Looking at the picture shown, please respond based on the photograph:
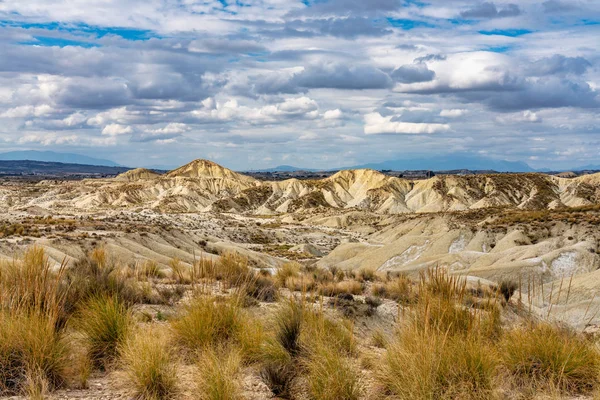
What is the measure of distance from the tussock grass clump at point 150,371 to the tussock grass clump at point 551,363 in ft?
13.8

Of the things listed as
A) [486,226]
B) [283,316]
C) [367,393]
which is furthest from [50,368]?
[486,226]

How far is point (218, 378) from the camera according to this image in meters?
5.73

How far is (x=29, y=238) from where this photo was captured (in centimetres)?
3050

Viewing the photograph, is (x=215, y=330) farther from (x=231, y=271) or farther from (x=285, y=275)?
(x=285, y=275)

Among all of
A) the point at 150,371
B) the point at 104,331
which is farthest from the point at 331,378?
the point at 104,331

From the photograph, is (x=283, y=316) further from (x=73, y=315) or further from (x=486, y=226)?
→ (x=486, y=226)

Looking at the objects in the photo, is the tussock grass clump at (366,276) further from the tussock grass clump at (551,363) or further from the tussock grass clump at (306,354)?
the tussock grass clump at (551,363)

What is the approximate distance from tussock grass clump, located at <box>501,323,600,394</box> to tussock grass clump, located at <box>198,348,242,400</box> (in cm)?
347

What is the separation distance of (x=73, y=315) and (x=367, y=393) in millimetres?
4750

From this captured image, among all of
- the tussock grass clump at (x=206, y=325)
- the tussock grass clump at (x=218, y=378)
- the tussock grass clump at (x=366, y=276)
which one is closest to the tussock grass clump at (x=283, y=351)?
the tussock grass clump at (x=218, y=378)

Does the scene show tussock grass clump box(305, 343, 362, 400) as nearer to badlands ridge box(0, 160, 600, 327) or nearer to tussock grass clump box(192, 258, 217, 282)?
badlands ridge box(0, 160, 600, 327)

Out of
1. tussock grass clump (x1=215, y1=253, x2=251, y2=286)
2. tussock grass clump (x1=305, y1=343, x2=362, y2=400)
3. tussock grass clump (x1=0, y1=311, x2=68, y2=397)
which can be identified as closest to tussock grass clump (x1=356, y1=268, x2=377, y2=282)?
tussock grass clump (x1=215, y1=253, x2=251, y2=286)

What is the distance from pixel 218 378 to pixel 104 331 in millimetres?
2318

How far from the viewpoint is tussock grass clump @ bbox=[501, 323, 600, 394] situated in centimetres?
647
